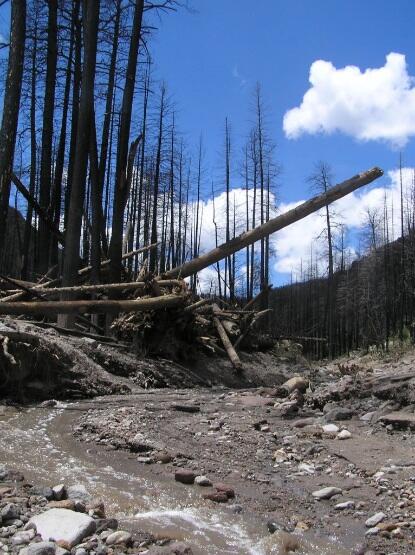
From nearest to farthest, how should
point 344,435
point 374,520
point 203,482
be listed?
point 374,520 → point 203,482 → point 344,435

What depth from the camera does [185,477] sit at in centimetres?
446

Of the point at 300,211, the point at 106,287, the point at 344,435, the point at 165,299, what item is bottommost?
the point at 344,435

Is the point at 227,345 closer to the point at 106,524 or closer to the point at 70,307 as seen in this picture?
the point at 70,307

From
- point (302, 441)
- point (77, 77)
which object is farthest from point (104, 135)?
point (302, 441)

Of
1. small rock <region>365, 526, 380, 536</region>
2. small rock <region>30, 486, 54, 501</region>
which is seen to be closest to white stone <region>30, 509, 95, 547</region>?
small rock <region>30, 486, 54, 501</region>

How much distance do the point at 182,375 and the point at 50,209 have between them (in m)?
6.90

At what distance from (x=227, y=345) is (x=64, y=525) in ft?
33.8

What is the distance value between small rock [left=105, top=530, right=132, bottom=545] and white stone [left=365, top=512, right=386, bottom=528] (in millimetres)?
1618

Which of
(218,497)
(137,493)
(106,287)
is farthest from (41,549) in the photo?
(106,287)

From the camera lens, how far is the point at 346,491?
423cm

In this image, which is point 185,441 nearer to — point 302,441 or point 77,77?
→ point 302,441

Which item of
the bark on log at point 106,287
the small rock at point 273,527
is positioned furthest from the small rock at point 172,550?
the bark on log at point 106,287

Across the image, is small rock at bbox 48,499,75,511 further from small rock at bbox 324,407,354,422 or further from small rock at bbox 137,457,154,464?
small rock at bbox 324,407,354,422

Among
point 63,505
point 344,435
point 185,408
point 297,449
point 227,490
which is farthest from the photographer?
point 185,408
